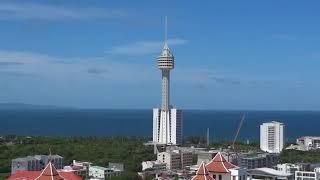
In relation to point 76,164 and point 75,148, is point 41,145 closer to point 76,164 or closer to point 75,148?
point 75,148

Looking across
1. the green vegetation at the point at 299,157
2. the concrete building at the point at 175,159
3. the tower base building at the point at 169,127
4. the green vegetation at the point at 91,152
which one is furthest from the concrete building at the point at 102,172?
the tower base building at the point at 169,127

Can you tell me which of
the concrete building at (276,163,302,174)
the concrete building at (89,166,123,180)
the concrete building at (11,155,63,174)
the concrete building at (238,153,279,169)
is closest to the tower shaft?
the concrete building at (238,153,279,169)

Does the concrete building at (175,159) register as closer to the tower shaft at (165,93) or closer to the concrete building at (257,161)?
the concrete building at (257,161)

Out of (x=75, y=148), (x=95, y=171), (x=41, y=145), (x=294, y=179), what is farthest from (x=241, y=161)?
(x=41, y=145)

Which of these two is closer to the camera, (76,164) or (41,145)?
(76,164)

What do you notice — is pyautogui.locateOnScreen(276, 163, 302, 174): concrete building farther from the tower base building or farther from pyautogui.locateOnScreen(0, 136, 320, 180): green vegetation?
the tower base building

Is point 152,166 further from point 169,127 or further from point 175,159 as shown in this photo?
point 169,127
